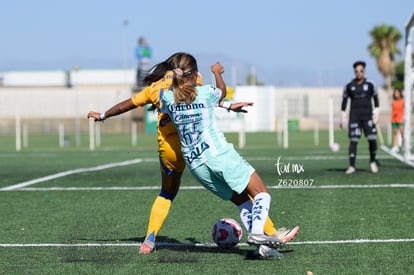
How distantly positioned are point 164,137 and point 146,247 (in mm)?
996

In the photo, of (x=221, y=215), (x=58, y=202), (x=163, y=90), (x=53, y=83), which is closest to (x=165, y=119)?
(x=163, y=90)

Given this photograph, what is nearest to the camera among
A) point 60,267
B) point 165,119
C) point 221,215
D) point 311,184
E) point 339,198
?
point 60,267

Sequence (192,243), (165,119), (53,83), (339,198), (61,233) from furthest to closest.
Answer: (53,83) < (339,198) < (61,233) < (192,243) < (165,119)

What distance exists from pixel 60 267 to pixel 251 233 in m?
1.59

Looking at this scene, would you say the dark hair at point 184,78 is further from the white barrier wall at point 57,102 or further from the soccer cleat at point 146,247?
the white barrier wall at point 57,102

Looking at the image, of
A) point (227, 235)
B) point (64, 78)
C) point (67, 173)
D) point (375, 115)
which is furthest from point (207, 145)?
point (64, 78)

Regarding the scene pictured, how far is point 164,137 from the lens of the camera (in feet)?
27.7

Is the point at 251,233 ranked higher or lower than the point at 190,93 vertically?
lower

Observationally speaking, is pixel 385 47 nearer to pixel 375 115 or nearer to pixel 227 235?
pixel 375 115

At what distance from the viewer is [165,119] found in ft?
27.5

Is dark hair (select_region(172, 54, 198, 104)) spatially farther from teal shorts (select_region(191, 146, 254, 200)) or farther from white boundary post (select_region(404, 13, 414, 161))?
white boundary post (select_region(404, 13, 414, 161))

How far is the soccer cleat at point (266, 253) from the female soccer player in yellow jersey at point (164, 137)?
0.24 meters

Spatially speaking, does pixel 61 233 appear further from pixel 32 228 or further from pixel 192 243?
pixel 192 243

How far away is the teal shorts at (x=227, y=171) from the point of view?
7844 mm
